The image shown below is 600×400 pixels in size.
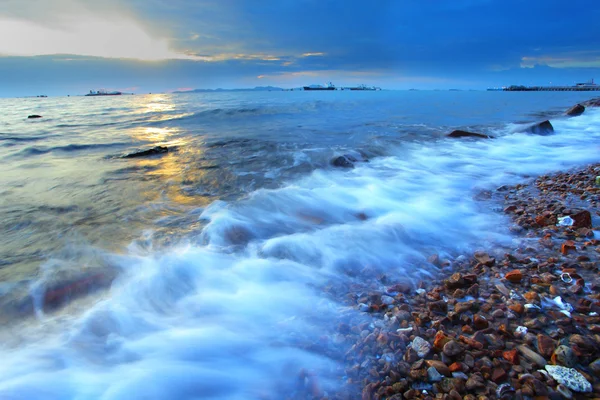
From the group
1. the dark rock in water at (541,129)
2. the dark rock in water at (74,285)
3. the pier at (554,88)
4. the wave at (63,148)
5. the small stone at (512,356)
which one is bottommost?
the dark rock in water at (74,285)

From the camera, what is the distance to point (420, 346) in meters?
2.42

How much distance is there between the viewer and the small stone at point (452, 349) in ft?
7.52

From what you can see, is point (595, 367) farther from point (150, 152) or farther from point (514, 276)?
point (150, 152)

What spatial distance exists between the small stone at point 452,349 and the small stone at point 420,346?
0.12m

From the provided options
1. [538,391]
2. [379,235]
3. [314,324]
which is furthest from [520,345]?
[379,235]

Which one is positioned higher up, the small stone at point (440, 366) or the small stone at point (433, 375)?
the small stone at point (440, 366)

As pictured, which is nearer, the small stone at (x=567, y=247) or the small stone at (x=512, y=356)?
Result: the small stone at (x=512, y=356)

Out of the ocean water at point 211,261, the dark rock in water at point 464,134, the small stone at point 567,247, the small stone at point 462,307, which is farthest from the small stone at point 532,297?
the dark rock in water at point 464,134

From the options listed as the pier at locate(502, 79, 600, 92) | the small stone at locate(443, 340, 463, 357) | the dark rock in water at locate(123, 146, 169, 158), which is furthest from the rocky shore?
the pier at locate(502, 79, 600, 92)

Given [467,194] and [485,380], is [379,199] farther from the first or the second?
[485,380]

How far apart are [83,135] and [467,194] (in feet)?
66.5

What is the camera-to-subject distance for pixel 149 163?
10672 mm

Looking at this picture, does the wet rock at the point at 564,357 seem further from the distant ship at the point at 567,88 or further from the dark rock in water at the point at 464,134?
the distant ship at the point at 567,88

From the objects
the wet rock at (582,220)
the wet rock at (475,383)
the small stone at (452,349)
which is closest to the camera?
the wet rock at (475,383)
